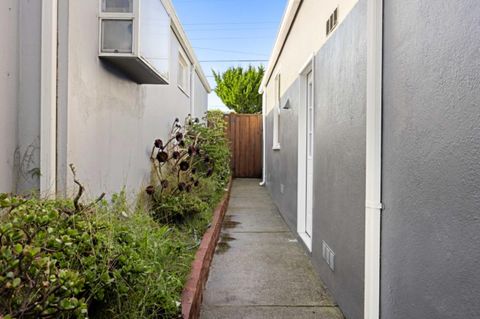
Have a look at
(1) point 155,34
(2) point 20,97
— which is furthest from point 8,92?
(1) point 155,34

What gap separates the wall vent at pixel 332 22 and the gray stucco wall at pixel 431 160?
4.04ft

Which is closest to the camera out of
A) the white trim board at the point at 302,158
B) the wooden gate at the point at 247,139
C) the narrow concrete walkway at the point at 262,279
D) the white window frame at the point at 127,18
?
the white window frame at the point at 127,18

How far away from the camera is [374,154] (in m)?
2.35

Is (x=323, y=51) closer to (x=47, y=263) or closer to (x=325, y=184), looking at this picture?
(x=325, y=184)

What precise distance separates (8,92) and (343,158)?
2404mm

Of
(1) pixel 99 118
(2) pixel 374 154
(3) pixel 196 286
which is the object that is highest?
(1) pixel 99 118

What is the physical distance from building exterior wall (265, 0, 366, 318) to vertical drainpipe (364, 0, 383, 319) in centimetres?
23

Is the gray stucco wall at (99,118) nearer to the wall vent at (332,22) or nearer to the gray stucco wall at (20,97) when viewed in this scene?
the gray stucco wall at (20,97)

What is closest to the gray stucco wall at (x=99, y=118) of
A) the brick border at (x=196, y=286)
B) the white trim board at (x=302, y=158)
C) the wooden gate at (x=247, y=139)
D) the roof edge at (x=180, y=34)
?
the brick border at (x=196, y=286)

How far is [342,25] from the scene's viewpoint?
321cm

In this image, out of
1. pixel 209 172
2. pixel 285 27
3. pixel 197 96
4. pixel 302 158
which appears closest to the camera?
pixel 302 158

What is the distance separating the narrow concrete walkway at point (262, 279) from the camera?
3150 mm

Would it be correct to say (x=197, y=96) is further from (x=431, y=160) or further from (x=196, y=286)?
(x=431, y=160)

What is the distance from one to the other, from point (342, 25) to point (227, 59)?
64.2 feet
